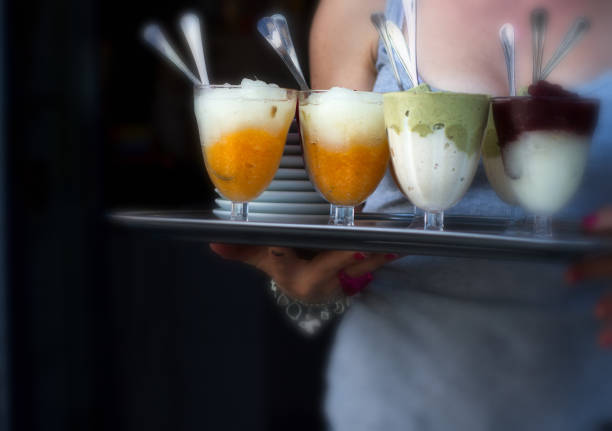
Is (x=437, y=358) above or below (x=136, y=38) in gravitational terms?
below

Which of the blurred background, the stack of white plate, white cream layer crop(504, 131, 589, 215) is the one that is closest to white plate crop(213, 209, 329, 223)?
the stack of white plate

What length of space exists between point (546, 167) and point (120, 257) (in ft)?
5.49

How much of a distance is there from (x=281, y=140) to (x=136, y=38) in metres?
1.77

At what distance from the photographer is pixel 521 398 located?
0.99 meters


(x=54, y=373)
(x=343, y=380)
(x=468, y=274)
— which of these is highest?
(x=468, y=274)

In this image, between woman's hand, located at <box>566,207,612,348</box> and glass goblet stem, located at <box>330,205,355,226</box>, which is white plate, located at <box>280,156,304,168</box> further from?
woman's hand, located at <box>566,207,612,348</box>

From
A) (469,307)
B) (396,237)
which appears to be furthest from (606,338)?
(469,307)

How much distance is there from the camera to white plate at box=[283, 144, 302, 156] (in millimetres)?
918

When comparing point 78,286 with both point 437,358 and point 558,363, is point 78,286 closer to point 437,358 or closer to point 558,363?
point 437,358

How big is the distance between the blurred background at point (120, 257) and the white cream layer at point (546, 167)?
1.40m

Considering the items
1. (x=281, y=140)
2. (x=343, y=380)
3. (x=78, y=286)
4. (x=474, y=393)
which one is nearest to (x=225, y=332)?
(x=78, y=286)

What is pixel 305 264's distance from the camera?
2.74 feet

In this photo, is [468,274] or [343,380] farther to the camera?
[343,380]

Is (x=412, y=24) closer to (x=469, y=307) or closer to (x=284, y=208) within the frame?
(x=284, y=208)
